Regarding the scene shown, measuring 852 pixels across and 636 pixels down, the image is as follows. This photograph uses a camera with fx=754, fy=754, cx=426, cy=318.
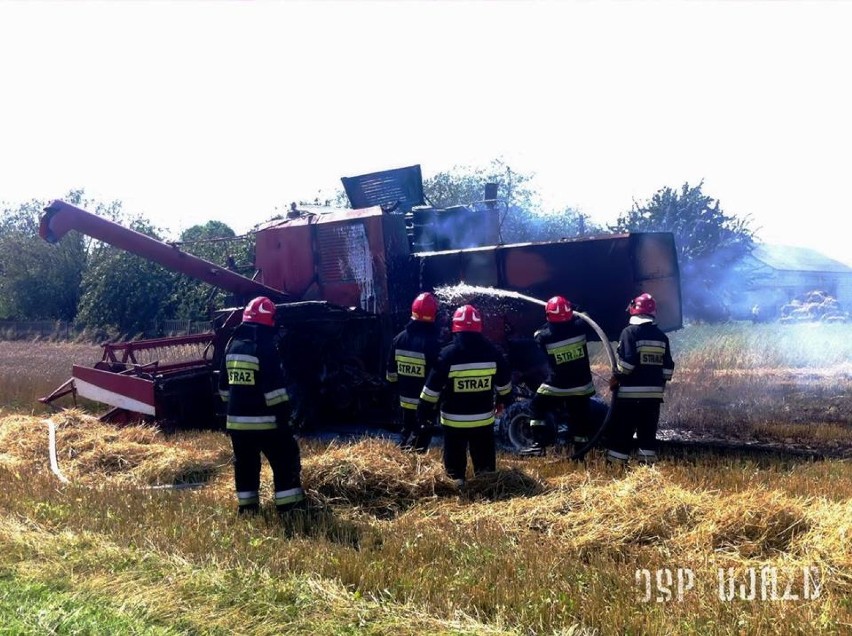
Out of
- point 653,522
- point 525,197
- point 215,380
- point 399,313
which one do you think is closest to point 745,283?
point 399,313

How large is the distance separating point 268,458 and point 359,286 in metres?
4.20

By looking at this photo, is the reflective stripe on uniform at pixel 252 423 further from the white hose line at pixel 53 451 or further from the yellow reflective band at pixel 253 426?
the white hose line at pixel 53 451

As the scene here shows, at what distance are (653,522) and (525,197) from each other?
3230cm

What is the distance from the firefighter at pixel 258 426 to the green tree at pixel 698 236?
7450 millimetres

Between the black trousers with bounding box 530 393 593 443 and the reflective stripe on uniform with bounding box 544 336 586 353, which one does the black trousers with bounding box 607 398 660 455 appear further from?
the reflective stripe on uniform with bounding box 544 336 586 353

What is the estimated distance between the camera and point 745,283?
51.1 feet

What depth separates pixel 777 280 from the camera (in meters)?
35.6

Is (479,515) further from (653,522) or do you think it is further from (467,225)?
(467,225)

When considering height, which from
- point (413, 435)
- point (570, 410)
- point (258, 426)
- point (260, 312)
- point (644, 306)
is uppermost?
point (260, 312)

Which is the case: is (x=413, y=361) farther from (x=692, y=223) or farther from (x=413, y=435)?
(x=692, y=223)

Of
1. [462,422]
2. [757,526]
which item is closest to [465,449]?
[462,422]

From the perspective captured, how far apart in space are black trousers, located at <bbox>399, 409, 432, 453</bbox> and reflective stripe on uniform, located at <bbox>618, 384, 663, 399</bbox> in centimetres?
192

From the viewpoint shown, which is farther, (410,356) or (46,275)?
(46,275)

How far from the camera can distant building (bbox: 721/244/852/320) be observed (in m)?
16.1
